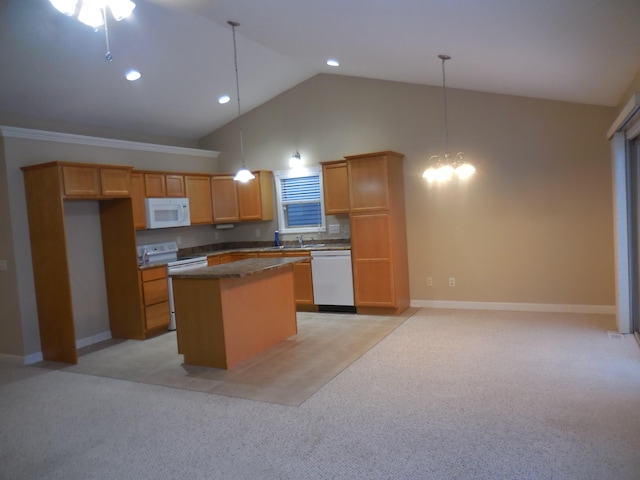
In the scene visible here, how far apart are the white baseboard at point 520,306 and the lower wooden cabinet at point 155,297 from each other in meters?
3.33

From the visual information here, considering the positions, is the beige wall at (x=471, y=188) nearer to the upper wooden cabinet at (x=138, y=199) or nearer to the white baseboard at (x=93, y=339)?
the upper wooden cabinet at (x=138, y=199)

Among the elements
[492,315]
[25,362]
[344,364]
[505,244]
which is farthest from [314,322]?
[25,362]

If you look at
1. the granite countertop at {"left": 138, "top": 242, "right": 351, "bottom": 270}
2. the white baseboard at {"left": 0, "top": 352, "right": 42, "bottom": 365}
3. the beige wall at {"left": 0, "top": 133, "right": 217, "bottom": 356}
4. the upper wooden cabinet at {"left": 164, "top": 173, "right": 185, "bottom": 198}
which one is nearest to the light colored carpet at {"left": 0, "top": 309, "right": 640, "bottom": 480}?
the white baseboard at {"left": 0, "top": 352, "right": 42, "bottom": 365}

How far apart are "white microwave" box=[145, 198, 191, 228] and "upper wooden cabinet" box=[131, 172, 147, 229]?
61 millimetres

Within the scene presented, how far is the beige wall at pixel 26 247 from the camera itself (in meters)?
4.86

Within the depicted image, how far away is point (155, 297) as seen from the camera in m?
5.74

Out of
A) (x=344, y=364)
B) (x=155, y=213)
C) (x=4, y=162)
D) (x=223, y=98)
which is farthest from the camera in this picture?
(x=223, y=98)

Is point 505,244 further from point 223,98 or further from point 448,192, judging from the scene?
point 223,98

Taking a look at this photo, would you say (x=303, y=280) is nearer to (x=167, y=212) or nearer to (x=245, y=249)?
(x=245, y=249)

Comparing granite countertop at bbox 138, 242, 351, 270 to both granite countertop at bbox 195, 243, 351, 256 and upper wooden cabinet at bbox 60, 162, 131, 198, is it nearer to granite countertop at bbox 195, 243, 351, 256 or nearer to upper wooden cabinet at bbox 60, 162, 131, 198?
granite countertop at bbox 195, 243, 351, 256

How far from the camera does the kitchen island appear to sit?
4285 mm

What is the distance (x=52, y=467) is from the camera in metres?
2.78

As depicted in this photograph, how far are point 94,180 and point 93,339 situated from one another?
1.97m

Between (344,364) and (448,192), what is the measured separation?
2.94 meters
